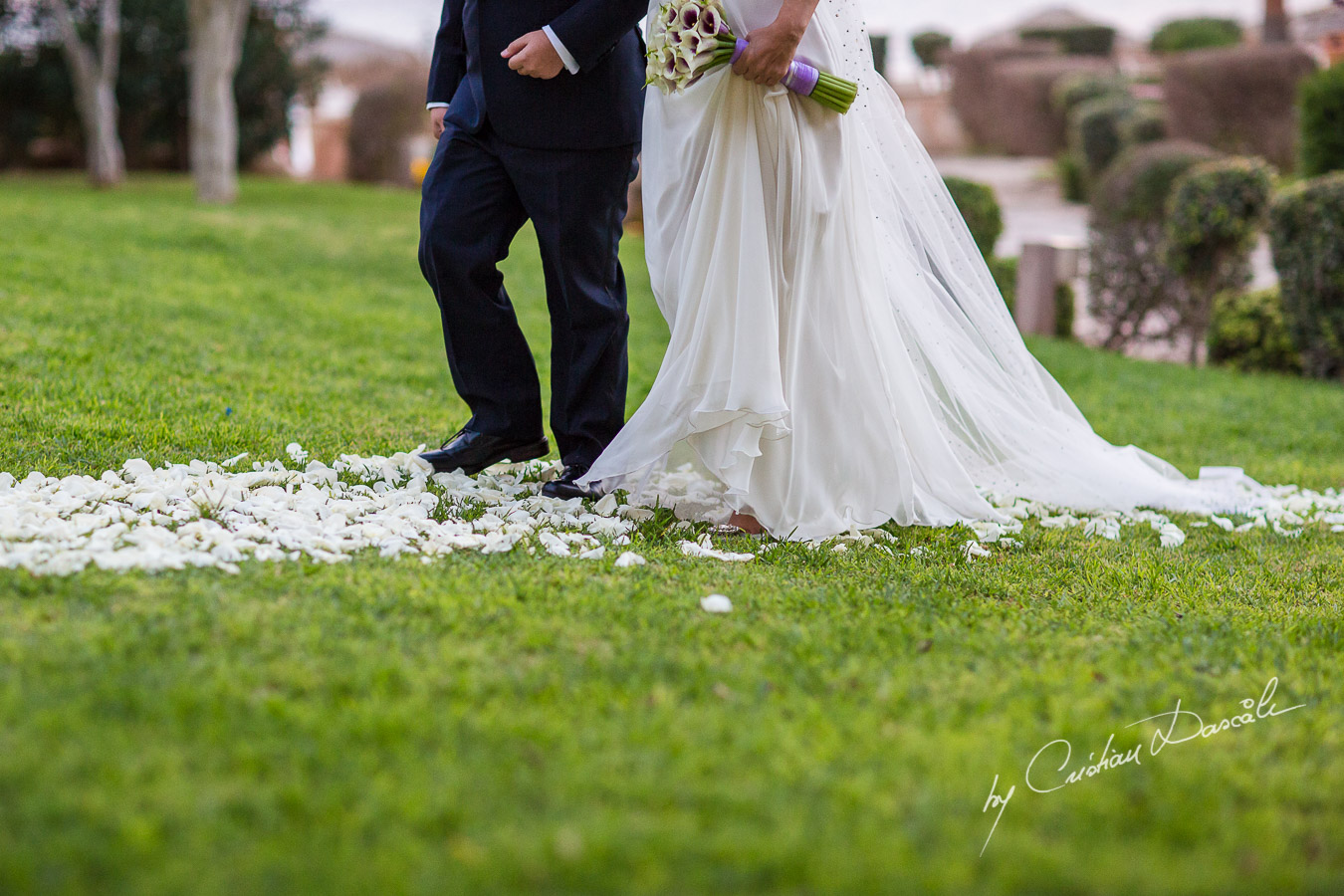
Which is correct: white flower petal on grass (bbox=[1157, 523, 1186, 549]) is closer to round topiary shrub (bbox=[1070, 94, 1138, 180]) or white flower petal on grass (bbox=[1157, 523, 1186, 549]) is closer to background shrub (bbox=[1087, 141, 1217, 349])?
background shrub (bbox=[1087, 141, 1217, 349])

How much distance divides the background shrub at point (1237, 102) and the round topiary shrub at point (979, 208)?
1037 centimetres

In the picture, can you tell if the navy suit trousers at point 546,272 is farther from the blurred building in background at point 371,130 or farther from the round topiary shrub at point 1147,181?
the blurred building in background at point 371,130

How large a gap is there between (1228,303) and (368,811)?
27.9 ft

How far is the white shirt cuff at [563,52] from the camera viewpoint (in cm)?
322

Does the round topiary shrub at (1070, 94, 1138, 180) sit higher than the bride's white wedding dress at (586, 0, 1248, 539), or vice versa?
the round topiary shrub at (1070, 94, 1138, 180)

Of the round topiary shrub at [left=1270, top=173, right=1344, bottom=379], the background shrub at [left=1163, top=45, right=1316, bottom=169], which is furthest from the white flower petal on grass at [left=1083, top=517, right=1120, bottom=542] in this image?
the background shrub at [left=1163, top=45, right=1316, bottom=169]

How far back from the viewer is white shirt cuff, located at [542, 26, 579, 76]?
10.6 ft

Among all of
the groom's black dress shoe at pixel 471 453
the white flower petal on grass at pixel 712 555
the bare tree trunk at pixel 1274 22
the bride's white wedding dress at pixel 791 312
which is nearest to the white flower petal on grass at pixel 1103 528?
the bride's white wedding dress at pixel 791 312

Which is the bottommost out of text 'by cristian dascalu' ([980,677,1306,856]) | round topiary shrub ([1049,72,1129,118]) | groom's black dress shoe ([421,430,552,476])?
text 'by cristian dascalu' ([980,677,1306,856])

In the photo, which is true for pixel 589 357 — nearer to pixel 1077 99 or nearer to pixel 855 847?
pixel 855 847

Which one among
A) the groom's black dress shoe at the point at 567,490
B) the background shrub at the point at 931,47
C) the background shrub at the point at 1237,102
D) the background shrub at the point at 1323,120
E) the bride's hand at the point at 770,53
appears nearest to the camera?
the bride's hand at the point at 770,53

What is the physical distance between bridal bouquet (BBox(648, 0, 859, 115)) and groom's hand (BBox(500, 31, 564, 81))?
0.27m

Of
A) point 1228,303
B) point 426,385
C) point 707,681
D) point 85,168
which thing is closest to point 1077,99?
point 1228,303

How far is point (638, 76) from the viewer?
353 cm
